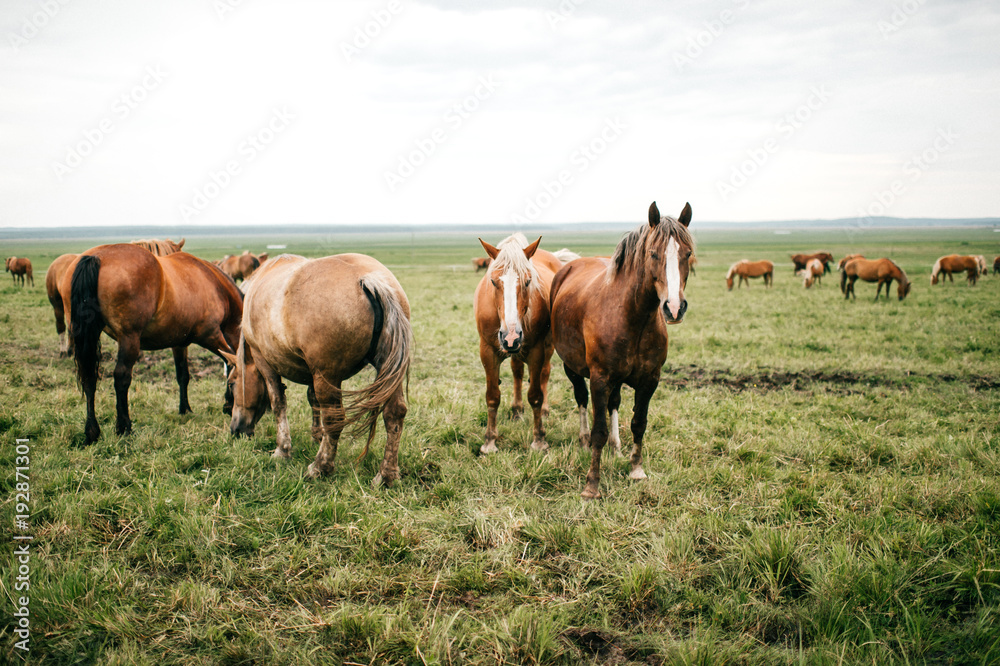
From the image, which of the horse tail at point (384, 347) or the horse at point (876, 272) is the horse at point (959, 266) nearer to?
the horse at point (876, 272)

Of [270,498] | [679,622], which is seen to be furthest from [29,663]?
[679,622]

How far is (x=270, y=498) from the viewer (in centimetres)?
405

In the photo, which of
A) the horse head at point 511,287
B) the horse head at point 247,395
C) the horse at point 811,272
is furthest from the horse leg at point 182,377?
the horse at point 811,272

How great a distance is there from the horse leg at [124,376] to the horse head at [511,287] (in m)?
4.11

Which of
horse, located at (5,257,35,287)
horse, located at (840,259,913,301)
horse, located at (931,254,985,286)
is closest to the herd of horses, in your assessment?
horse, located at (840,259,913,301)

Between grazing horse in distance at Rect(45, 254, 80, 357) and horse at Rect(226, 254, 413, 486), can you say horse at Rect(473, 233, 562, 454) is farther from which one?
grazing horse in distance at Rect(45, 254, 80, 357)

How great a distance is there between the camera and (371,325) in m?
4.22

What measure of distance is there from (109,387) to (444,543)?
275 inches

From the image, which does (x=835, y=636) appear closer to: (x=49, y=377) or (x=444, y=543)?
(x=444, y=543)

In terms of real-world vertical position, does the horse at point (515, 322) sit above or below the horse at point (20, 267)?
below

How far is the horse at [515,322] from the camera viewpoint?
4613mm

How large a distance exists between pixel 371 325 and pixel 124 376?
10.8ft

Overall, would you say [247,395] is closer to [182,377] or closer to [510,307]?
[182,377]

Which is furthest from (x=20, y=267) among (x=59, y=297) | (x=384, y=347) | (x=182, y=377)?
(x=384, y=347)
